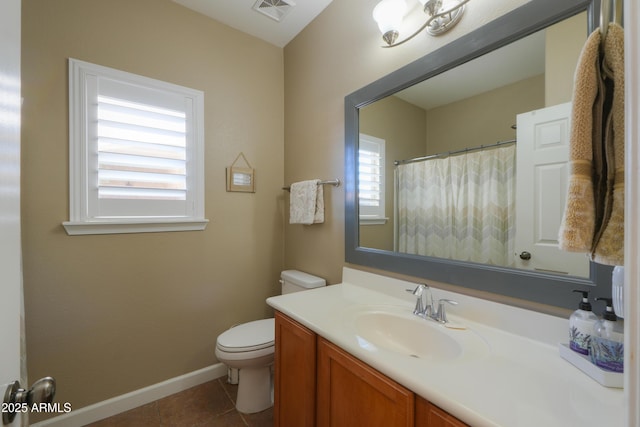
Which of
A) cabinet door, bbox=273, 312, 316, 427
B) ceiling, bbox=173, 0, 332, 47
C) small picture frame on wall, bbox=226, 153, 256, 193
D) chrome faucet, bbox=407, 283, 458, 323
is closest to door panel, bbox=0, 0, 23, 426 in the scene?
cabinet door, bbox=273, 312, 316, 427

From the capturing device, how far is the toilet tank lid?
1728 mm

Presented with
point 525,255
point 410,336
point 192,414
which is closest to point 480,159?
point 525,255

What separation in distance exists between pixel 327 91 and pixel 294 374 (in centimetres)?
163

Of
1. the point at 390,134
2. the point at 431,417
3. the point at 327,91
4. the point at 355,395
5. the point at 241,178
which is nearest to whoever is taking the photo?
the point at 431,417

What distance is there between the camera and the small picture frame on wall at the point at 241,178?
196cm

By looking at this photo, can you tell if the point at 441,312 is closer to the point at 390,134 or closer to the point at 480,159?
the point at 480,159

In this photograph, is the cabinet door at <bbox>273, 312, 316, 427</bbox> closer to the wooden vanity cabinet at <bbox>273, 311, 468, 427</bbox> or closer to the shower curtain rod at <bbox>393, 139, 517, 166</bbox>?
the wooden vanity cabinet at <bbox>273, 311, 468, 427</bbox>

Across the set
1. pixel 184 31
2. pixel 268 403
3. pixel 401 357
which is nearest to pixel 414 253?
pixel 401 357

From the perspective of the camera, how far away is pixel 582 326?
722mm

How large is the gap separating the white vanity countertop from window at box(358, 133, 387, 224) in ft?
1.70

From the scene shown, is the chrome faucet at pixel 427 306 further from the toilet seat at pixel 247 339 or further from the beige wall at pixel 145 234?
the beige wall at pixel 145 234

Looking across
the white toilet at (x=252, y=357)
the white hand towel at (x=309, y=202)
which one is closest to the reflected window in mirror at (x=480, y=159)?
the white hand towel at (x=309, y=202)

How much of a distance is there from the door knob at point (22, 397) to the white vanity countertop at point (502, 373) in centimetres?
71

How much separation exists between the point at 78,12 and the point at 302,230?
5.93ft
